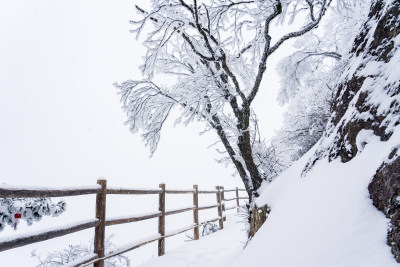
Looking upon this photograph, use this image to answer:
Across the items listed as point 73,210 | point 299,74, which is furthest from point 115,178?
point 299,74

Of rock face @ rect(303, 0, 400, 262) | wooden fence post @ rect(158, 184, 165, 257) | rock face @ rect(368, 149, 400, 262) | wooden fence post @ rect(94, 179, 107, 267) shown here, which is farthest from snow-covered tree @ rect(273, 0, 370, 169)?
rock face @ rect(368, 149, 400, 262)

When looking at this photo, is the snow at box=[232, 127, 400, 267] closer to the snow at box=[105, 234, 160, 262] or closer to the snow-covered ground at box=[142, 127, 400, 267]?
the snow-covered ground at box=[142, 127, 400, 267]

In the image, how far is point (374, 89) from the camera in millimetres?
1971

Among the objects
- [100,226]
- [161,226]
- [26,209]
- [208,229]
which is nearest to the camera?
[26,209]

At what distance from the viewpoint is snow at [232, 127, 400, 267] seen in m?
1.30

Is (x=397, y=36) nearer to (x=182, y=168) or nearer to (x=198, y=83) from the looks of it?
(x=198, y=83)

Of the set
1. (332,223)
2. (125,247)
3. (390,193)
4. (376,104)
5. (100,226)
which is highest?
(376,104)

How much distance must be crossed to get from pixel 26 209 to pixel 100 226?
1.03 metres

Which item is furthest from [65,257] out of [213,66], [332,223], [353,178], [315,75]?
[315,75]

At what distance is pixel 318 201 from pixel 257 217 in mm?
1790

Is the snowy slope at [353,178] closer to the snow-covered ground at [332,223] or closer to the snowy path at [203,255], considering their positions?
the snow-covered ground at [332,223]

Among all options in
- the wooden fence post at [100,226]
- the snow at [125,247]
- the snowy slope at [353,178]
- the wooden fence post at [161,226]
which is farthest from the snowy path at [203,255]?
the snowy slope at [353,178]

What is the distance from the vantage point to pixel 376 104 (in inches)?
73.8

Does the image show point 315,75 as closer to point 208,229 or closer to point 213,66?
point 213,66
